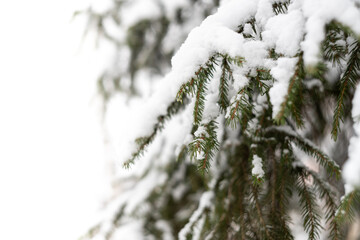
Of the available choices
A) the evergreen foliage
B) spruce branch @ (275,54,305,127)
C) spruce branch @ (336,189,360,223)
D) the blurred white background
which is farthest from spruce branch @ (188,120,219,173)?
the blurred white background

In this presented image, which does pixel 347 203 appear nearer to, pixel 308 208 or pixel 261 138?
pixel 308 208

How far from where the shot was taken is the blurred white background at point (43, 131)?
4.23 meters

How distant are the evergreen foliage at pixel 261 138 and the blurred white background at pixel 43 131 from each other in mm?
2695

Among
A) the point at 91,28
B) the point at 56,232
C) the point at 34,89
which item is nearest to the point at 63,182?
the point at 56,232

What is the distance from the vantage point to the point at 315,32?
0.65 meters

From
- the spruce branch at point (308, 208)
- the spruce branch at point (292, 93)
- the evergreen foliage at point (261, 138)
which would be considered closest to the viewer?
the spruce branch at point (292, 93)

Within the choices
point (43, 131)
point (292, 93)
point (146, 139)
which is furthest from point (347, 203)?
point (43, 131)

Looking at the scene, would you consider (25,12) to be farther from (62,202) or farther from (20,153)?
(62,202)

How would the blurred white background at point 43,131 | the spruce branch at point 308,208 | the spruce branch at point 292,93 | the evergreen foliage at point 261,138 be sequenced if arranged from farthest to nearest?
the blurred white background at point 43,131
the spruce branch at point 308,208
the evergreen foliage at point 261,138
the spruce branch at point 292,93

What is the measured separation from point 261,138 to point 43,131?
561 centimetres

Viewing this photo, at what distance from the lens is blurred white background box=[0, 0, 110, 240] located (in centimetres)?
423

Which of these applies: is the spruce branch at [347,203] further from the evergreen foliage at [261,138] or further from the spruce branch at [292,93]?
the spruce branch at [292,93]

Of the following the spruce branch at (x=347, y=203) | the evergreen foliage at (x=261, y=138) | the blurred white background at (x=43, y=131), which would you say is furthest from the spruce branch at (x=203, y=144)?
the blurred white background at (x=43, y=131)

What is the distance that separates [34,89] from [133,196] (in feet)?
14.7
